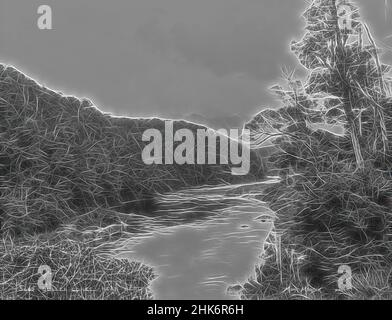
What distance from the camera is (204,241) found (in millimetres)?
4773

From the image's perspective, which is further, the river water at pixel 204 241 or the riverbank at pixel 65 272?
the river water at pixel 204 241

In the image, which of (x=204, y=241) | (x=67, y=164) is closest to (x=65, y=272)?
(x=67, y=164)

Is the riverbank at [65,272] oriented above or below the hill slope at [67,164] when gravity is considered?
below

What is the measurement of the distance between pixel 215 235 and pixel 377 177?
167 cm

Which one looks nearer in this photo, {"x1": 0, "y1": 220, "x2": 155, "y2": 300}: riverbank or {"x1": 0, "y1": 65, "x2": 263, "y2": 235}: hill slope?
{"x1": 0, "y1": 220, "x2": 155, "y2": 300}: riverbank

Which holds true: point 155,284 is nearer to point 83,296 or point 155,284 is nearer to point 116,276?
point 116,276

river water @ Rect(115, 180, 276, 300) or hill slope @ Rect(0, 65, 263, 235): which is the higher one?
hill slope @ Rect(0, 65, 263, 235)

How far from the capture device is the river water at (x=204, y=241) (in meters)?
4.66

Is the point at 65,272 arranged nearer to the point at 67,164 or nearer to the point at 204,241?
the point at 67,164

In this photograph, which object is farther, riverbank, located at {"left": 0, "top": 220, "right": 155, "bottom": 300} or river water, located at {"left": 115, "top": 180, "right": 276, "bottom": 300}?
river water, located at {"left": 115, "top": 180, "right": 276, "bottom": 300}

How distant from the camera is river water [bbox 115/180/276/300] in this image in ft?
15.3

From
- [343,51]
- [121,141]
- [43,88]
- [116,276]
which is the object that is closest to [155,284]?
[116,276]

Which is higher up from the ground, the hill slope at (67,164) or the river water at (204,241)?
the hill slope at (67,164)

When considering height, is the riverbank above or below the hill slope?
below
